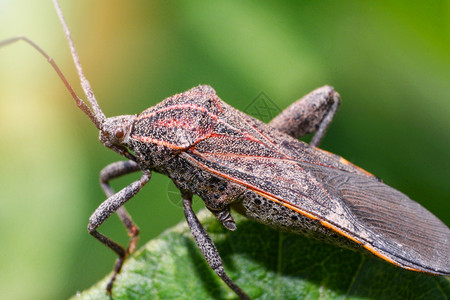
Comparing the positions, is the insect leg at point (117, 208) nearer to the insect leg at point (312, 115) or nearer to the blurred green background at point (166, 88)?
the blurred green background at point (166, 88)

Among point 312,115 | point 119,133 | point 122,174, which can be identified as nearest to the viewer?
point 119,133

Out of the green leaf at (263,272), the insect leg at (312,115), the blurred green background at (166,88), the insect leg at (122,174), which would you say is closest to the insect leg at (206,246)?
the green leaf at (263,272)

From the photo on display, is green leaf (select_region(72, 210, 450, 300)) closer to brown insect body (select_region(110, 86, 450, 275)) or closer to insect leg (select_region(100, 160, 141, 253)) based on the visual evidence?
brown insect body (select_region(110, 86, 450, 275))

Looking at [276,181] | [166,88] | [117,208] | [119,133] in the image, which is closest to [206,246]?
[276,181]

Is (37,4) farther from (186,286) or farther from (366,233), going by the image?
(366,233)

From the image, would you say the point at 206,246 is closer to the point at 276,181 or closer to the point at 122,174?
the point at 276,181

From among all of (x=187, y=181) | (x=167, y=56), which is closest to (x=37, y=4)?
(x=167, y=56)

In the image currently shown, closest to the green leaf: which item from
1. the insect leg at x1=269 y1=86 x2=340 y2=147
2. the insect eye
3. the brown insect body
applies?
the brown insect body
